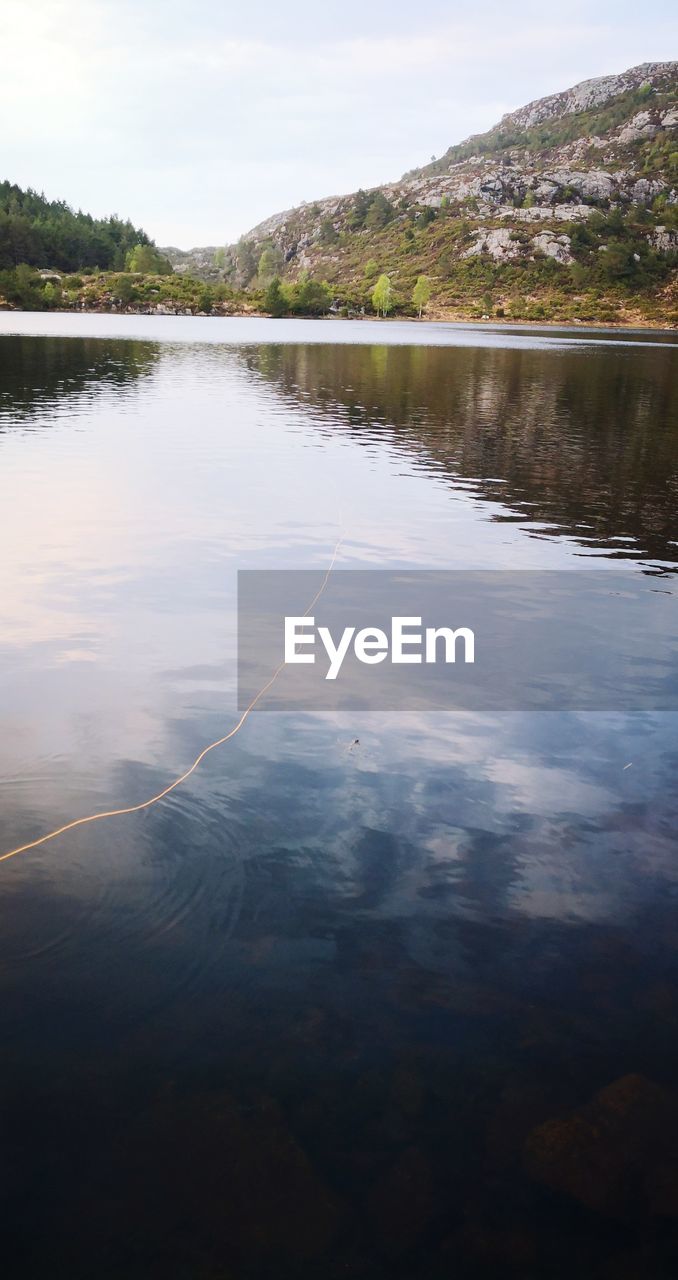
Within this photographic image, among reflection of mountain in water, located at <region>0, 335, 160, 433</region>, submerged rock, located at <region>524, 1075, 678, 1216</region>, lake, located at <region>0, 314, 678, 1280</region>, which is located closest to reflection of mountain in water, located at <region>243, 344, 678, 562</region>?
reflection of mountain in water, located at <region>0, 335, 160, 433</region>

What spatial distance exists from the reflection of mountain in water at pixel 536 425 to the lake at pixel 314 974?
14854 mm

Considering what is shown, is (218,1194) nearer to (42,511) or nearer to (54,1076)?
(54,1076)

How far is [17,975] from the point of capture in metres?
7.63

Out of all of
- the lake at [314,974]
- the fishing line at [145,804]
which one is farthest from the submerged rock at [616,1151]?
the fishing line at [145,804]

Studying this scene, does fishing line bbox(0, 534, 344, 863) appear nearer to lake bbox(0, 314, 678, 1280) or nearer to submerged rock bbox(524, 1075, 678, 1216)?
lake bbox(0, 314, 678, 1280)

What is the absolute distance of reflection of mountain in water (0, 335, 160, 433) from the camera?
50863 mm

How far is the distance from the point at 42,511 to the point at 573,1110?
2408cm

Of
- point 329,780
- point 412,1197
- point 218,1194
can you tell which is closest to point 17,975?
point 218,1194

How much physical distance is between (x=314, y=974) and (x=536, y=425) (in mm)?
43887

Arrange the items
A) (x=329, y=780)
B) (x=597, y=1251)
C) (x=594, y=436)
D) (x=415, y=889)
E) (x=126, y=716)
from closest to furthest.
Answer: (x=597, y=1251), (x=415, y=889), (x=329, y=780), (x=126, y=716), (x=594, y=436)

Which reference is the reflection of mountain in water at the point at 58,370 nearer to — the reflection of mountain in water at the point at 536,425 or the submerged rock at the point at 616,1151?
the reflection of mountain in water at the point at 536,425

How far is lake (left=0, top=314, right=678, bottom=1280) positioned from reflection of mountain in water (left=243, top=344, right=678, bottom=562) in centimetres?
1485

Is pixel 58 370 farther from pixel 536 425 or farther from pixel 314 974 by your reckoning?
pixel 314 974

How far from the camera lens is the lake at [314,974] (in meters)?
5.67
